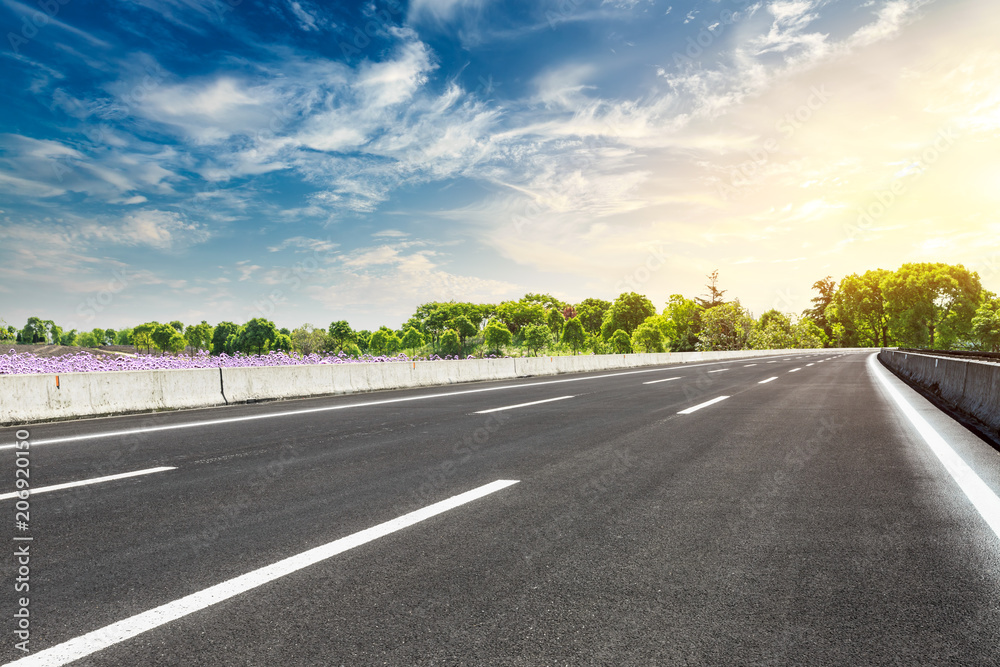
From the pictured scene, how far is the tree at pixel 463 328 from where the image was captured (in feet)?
434

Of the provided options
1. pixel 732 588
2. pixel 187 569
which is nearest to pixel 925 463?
pixel 732 588

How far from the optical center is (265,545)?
337 cm

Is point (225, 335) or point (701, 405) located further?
point (225, 335)

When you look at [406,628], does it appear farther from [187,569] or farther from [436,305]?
[436,305]

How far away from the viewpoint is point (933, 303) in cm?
10519

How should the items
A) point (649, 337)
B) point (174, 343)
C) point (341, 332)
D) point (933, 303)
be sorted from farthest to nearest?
point (341, 332) < point (174, 343) < point (649, 337) < point (933, 303)

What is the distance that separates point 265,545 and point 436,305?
487 feet

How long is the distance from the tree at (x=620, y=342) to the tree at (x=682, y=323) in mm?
8614

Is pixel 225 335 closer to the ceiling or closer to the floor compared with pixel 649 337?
closer to the ceiling

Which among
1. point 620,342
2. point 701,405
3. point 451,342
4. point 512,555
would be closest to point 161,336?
point 451,342

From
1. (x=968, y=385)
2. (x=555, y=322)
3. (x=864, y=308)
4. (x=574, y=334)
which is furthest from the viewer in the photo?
(x=555, y=322)

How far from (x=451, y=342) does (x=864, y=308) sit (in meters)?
92.5

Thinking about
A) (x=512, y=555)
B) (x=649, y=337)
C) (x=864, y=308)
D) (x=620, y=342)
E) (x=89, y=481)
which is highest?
(x=864, y=308)

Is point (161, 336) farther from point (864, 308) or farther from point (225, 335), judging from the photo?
point (864, 308)
